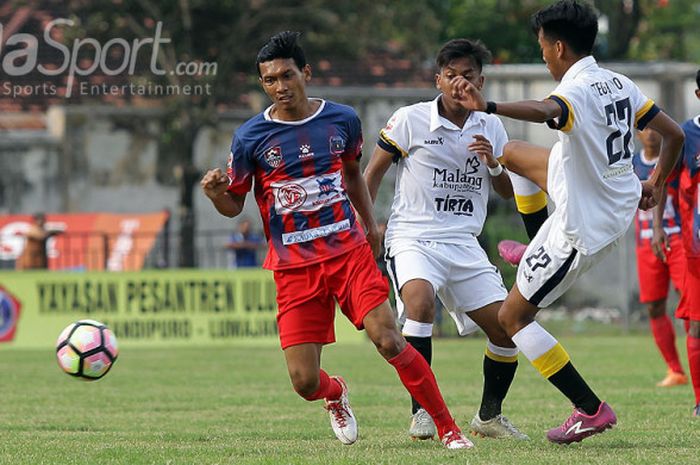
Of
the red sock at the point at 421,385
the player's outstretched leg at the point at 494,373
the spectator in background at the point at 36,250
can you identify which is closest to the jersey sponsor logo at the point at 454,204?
the player's outstretched leg at the point at 494,373

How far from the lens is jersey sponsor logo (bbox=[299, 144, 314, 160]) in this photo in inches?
303

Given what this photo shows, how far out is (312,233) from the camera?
25.3ft

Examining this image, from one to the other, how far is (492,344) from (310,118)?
75.6 inches

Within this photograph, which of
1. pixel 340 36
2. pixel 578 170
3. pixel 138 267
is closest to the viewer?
pixel 578 170

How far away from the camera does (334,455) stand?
746cm

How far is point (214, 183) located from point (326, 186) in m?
0.69

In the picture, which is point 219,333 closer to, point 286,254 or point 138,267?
point 138,267

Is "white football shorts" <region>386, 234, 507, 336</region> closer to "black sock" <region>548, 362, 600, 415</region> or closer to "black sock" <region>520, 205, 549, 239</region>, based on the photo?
"black sock" <region>520, 205, 549, 239</region>

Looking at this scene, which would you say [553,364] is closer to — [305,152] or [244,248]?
[305,152]

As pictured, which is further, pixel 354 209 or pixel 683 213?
pixel 683 213

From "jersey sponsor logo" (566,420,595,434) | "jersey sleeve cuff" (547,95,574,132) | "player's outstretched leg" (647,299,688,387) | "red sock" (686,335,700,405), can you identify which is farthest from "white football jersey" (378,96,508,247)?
"player's outstretched leg" (647,299,688,387)

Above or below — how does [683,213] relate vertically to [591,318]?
above

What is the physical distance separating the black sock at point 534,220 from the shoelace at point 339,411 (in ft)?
4.96

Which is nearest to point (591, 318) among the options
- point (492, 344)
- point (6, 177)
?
point (6, 177)
